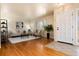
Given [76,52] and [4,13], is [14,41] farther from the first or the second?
[76,52]

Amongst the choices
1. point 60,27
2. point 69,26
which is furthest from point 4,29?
point 69,26

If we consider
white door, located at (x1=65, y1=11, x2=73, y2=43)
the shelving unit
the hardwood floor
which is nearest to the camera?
the shelving unit

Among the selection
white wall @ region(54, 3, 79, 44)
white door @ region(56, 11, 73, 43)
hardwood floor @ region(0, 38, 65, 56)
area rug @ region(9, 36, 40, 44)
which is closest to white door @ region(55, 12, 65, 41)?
white door @ region(56, 11, 73, 43)

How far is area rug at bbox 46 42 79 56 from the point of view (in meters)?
2.55

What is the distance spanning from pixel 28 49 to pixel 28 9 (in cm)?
112

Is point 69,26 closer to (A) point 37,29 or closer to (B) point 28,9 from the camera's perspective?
(A) point 37,29

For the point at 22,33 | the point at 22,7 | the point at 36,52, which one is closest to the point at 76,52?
the point at 36,52

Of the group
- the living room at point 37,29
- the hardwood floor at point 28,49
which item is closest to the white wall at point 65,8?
the living room at point 37,29

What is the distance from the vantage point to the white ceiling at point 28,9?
2.41 meters

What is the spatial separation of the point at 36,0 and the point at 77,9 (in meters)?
1.27

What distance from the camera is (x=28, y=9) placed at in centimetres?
250

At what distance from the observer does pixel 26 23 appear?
2516mm

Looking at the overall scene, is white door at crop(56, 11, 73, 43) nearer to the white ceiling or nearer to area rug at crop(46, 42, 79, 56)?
area rug at crop(46, 42, 79, 56)

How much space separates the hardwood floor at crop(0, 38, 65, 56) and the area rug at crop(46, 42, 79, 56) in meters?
0.15
